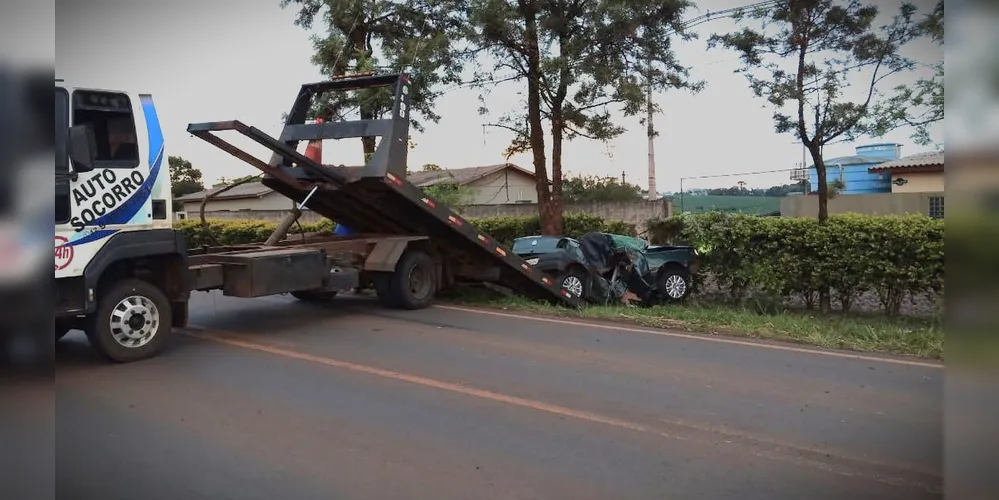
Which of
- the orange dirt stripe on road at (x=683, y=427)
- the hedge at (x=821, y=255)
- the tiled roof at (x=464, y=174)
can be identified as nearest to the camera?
the orange dirt stripe on road at (x=683, y=427)

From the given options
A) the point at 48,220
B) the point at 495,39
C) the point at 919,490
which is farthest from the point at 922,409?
the point at 495,39

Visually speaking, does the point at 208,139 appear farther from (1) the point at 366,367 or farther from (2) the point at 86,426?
(2) the point at 86,426

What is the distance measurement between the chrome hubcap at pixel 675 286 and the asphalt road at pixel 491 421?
4.59 m

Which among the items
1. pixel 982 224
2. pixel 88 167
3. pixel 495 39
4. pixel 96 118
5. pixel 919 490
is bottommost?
pixel 919 490

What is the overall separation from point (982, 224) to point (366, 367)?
6275 mm

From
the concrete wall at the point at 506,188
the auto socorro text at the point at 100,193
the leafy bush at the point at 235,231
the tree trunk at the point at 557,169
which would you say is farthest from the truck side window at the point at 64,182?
the concrete wall at the point at 506,188

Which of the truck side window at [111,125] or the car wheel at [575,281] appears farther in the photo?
the car wheel at [575,281]

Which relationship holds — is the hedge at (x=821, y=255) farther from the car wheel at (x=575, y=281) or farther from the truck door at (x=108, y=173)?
the truck door at (x=108, y=173)

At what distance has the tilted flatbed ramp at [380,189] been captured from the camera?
992cm

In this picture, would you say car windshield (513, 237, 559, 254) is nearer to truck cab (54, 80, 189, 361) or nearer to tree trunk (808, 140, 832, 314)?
tree trunk (808, 140, 832, 314)

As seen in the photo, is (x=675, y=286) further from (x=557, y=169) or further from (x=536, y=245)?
(x=557, y=169)

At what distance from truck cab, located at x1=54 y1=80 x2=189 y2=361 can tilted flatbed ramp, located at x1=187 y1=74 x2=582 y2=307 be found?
1464 mm

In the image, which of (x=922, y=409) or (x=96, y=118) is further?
(x=96, y=118)

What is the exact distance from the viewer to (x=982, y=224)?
152 centimetres
